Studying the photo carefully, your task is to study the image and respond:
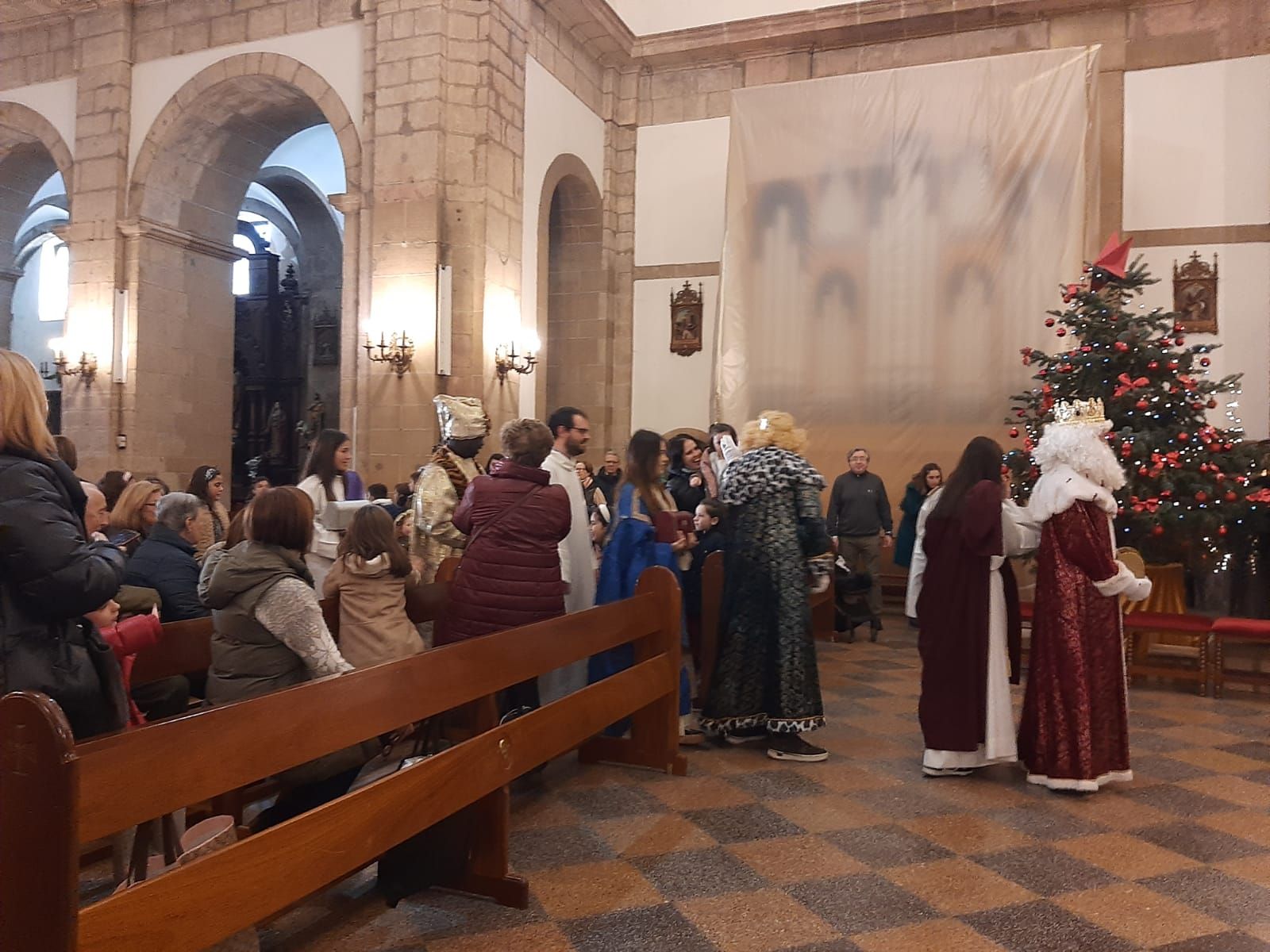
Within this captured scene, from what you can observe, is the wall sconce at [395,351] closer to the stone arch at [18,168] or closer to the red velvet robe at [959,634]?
the stone arch at [18,168]

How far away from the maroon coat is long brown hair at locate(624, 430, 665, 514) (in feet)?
1.88

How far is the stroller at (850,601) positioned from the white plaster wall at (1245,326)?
4271 millimetres

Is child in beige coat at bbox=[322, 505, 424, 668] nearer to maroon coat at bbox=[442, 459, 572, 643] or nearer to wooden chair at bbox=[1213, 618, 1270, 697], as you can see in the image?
maroon coat at bbox=[442, 459, 572, 643]

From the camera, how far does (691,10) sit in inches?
412

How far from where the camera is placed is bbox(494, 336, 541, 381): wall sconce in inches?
344

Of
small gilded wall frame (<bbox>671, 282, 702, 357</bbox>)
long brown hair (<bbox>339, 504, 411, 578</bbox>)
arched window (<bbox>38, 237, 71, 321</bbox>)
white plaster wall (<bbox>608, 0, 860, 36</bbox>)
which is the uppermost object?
white plaster wall (<bbox>608, 0, 860, 36</bbox>)

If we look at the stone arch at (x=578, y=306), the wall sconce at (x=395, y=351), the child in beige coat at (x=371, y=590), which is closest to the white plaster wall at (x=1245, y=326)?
the stone arch at (x=578, y=306)

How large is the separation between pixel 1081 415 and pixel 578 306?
7511mm

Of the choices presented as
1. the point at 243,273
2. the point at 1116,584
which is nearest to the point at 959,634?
the point at 1116,584

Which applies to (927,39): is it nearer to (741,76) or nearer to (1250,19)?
(741,76)

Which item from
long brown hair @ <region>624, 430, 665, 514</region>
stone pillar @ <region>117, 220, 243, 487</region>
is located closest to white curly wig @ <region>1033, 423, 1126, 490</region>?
long brown hair @ <region>624, 430, 665, 514</region>

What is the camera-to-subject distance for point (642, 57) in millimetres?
10602

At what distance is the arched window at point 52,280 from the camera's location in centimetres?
1569

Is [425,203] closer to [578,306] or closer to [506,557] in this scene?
[578,306]
